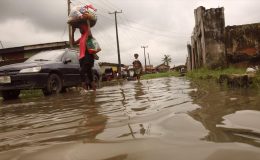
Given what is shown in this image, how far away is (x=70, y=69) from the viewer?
9.62 metres

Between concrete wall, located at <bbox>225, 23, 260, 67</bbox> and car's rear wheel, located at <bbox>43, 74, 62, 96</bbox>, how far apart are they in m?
6.28

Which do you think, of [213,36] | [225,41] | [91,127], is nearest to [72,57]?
[213,36]

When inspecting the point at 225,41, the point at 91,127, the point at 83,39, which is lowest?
the point at 91,127

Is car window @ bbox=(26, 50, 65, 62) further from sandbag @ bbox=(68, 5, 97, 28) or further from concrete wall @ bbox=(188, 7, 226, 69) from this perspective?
concrete wall @ bbox=(188, 7, 226, 69)

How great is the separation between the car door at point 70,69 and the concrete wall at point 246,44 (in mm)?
5627

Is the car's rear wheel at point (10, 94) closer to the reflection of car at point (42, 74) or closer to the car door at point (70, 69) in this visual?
the reflection of car at point (42, 74)

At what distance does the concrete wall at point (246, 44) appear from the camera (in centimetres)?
1115

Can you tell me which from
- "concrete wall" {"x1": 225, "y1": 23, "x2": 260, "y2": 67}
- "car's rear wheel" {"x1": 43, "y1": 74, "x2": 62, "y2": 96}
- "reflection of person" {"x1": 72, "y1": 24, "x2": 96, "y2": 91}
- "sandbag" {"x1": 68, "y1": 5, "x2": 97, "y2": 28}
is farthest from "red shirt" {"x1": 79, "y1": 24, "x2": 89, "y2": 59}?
"concrete wall" {"x1": 225, "y1": 23, "x2": 260, "y2": 67}

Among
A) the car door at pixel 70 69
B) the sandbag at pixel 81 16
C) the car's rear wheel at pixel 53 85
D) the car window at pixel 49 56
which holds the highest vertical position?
the sandbag at pixel 81 16

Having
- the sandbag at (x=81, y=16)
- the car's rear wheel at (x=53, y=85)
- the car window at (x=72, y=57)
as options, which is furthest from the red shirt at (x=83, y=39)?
the car window at (x=72, y=57)

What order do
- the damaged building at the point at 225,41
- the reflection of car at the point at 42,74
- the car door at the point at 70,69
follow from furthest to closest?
the damaged building at the point at 225,41
the car door at the point at 70,69
the reflection of car at the point at 42,74

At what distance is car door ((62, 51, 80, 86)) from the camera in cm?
930

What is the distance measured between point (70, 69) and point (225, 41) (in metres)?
5.83

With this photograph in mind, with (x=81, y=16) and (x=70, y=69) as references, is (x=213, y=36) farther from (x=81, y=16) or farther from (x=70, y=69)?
(x=81, y=16)
